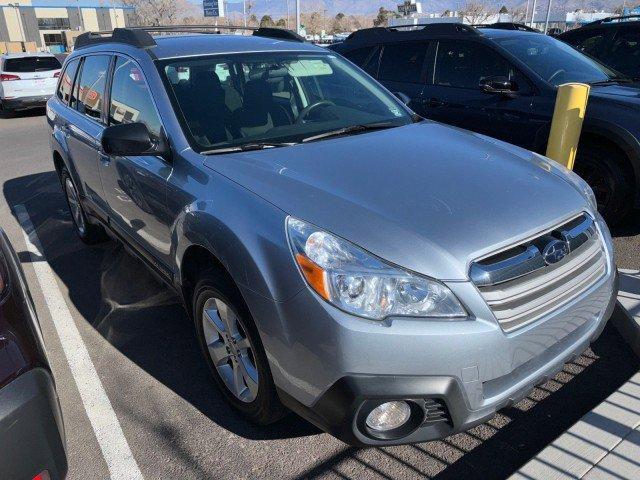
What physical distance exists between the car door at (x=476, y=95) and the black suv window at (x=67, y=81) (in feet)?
11.2

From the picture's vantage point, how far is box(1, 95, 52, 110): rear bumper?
14.0m

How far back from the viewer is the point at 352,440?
6.63 ft

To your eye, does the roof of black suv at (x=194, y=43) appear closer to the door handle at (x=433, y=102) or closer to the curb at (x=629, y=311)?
the door handle at (x=433, y=102)

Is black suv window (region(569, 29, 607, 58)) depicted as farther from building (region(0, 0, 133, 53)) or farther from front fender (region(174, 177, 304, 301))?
building (region(0, 0, 133, 53))

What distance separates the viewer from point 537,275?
2.12 meters

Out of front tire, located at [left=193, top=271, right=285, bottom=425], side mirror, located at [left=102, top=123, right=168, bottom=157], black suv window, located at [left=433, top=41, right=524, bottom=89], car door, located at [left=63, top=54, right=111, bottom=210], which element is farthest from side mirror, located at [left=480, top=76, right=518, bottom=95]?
front tire, located at [left=193, top=271, right=285, bottom=425]

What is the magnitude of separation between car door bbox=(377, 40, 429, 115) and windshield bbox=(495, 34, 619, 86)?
2.71ft

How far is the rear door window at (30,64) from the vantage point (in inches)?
563

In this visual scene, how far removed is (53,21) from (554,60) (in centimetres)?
7484

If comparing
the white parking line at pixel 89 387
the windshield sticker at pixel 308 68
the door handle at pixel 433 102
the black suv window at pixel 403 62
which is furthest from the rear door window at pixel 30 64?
the windshield sticker at pixel 308 68

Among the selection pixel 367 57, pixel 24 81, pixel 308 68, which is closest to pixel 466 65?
pixel 367 57

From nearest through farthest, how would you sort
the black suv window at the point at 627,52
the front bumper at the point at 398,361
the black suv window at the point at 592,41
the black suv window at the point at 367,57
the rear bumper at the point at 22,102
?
the front bumper at the point at 398,361
the black suv window at the point at 367,57
the black suv window at the point at 627,52
the black suv window at the point at 592,41
the rear bumper at the point at 22,102

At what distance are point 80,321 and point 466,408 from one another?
280cm

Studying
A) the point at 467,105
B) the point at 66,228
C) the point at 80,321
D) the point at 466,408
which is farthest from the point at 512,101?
the point at 66,228
